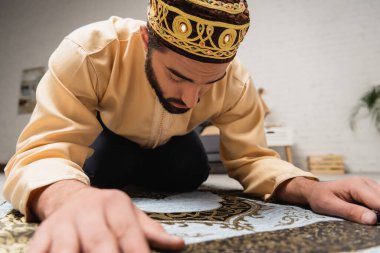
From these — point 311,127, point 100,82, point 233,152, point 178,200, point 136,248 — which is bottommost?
point 311,127

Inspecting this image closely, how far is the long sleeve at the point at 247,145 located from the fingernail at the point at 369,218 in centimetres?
33

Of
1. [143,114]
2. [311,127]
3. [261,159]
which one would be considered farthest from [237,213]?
[311,127]

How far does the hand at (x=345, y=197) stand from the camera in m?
0.72

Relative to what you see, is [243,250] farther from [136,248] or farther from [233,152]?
[233,152]

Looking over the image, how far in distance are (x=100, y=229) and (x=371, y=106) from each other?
3453mm

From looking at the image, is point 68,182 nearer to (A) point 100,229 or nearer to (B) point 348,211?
(A) point 100,229

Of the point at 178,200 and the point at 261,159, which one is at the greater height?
the point at 261,159

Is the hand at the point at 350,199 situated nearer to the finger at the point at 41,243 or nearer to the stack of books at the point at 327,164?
the finger at the point at 41,243

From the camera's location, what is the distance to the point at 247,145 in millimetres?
1103

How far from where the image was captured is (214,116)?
3.82 feet

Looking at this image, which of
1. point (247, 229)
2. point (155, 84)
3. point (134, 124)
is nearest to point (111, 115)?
point (134, 124)

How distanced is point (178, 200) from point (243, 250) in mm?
594

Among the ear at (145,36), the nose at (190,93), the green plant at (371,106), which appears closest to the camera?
the nose at (190,93)

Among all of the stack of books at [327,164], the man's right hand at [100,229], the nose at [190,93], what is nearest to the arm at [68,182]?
the man's right hand at [100,229]
